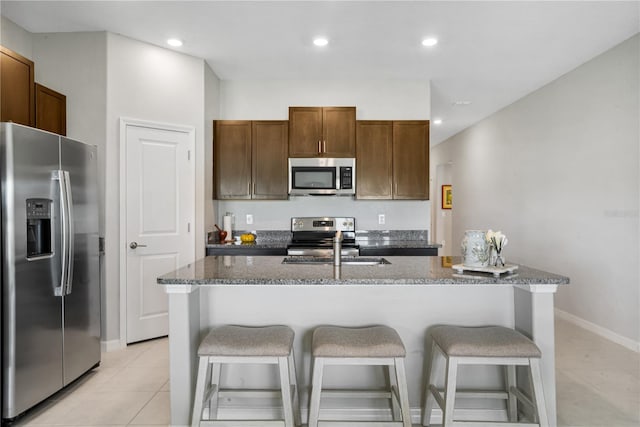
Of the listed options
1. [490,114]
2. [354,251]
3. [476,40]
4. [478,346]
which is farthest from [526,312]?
[490,114]

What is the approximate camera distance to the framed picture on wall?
8.29 m

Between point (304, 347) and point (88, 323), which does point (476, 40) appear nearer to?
point (304, 347)

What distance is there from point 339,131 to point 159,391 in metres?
2.89

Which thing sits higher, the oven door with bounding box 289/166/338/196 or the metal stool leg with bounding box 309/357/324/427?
the oven door with bounding box 289/166/338/196

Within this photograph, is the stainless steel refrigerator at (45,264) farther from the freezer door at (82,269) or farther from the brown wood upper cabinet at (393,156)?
the brown wood upper cabinet at (393,156)

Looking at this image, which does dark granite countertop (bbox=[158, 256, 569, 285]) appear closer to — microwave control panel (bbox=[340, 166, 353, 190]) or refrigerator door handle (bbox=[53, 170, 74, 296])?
refrigerator door handle (bbox=[53, 170, 74, 296])

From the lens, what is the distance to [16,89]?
2689mm

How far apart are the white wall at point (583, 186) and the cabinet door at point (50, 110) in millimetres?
4882

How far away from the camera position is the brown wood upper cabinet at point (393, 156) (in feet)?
13.6

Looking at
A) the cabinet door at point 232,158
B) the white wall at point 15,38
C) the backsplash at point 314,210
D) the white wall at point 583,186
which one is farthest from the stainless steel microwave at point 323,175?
the white wall at point 15,38

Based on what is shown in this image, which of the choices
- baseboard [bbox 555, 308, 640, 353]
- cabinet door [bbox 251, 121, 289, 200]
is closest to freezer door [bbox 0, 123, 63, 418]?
cabinet door [bbox 251, 121, 289, 200]

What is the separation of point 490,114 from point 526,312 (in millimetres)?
4761

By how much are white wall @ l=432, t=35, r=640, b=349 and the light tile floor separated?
1.86 ft

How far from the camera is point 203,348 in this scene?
1.68 m
